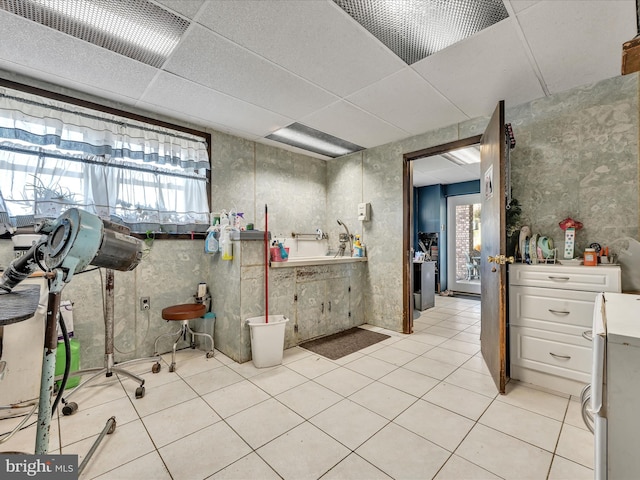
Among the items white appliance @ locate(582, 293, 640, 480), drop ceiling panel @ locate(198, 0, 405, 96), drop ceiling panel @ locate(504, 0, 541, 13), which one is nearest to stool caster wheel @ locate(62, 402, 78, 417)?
drop ceiling panel @ locate(198, 0, 405, 96)

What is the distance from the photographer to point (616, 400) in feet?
2.87

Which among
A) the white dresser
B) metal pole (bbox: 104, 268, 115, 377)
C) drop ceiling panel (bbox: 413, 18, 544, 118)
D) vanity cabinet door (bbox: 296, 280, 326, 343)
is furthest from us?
vanity cabinet door (bbox: 296, 280, 326, 343)

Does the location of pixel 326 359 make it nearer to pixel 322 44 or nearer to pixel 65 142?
pixel 322 44

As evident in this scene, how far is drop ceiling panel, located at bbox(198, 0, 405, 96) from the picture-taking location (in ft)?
5.62

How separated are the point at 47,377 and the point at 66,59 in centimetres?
235

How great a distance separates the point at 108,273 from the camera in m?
2.35

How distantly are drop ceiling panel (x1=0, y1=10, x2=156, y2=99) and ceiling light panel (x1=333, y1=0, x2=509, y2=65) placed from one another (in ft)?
5.81

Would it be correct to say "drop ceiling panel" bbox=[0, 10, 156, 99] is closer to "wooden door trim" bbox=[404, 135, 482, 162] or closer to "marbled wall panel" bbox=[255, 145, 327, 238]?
"marbled wall panel" bbox=[255, 145, 327, 238]

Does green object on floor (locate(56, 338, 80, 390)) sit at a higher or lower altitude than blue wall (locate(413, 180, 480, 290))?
lower

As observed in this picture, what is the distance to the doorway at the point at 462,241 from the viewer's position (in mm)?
6574

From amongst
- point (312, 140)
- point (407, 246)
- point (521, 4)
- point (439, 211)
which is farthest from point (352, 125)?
point (439, 211)

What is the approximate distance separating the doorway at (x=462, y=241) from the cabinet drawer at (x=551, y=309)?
174 inches

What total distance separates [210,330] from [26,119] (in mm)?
2514

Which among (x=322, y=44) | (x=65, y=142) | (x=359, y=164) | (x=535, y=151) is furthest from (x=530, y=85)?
(x=65, y=142)
